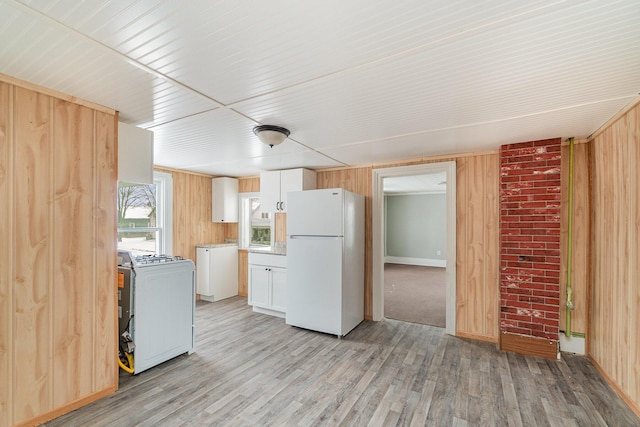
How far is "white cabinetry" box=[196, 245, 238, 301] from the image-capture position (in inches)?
190

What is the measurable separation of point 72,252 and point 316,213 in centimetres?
236

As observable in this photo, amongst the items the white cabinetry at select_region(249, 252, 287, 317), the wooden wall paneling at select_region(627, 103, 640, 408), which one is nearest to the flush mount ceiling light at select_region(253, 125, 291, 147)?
the white cabinetry at select_region(249, 252, 287, 317)

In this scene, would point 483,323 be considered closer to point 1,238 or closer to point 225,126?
point 225,126

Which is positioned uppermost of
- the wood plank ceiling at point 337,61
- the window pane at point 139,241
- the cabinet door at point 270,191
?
the wood plank ceiling at point 337,61

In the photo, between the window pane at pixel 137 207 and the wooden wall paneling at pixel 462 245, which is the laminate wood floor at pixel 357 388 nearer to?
the wooden wall paneling at pixel 462 245

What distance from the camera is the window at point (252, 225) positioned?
17.3 ft

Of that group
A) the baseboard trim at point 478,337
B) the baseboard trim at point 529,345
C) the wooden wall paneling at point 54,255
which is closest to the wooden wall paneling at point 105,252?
the wooden wall paneling at point 54,255

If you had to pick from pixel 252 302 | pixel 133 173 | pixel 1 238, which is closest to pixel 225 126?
pixel 133 173

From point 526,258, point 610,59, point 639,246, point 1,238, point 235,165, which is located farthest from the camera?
point 235,165

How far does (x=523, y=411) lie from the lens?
2086 millimetres

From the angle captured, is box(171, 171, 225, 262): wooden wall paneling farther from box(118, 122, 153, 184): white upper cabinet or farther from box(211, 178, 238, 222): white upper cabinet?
box(118, 122, 153, 184): white upper cabinet

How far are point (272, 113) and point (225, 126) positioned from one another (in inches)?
22.4

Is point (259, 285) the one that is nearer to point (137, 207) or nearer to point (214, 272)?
point (214, 272)

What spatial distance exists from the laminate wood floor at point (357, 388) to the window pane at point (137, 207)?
2.00 m
